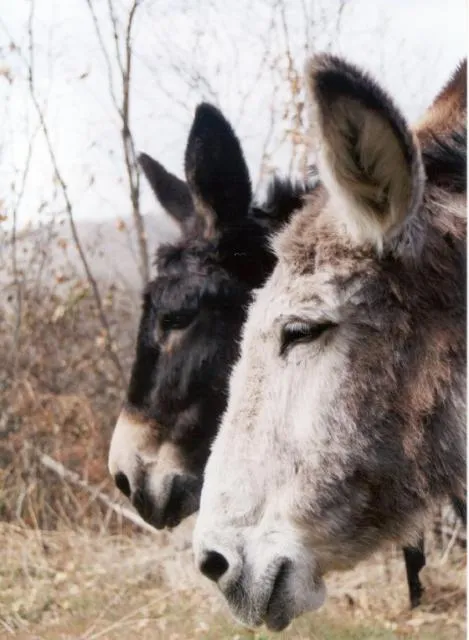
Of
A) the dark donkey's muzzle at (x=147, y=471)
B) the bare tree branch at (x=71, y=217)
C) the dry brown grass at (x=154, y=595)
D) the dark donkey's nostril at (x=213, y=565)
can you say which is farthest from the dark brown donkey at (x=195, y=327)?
the dark donkey's nostril at (x=213, y=565)

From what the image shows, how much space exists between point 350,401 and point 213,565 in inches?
18.7

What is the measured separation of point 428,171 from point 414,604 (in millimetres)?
2192

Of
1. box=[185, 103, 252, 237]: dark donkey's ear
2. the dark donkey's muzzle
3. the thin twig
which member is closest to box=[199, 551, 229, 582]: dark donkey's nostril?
the dark donkey's muzzle

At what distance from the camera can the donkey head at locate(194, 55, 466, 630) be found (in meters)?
1.83

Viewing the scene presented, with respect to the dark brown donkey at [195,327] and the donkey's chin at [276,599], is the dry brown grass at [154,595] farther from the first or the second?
the donkey's chin at [276,599]

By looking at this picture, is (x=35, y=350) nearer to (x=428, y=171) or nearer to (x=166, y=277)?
(x=166, y=277)

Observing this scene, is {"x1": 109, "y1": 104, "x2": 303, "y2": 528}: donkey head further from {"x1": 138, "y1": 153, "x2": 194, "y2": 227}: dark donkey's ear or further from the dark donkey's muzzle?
{"x1": 138, "y1": 153, "x2": 194, "y2": 227}: dark donkey's ear

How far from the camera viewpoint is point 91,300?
4238mm

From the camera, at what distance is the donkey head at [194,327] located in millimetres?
2900

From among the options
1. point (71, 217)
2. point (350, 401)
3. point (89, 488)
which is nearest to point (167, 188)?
point (71, 217)

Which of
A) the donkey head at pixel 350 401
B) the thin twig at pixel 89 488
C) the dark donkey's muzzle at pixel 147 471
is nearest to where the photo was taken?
the donkey head at pixel 350 401

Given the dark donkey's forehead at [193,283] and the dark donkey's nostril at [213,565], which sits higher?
the dark donkey's forehead at [193,283]

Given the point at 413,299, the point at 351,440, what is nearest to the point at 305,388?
the point at 351,440

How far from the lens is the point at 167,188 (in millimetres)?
3547
